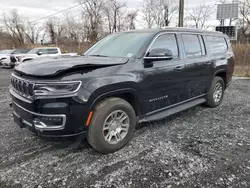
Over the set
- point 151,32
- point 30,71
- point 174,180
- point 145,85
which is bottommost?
point 174,180

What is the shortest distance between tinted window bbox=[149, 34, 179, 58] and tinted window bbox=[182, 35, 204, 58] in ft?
1.03

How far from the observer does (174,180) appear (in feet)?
8.34

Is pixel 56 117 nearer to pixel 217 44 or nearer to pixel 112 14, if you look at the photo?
pixel 217 44

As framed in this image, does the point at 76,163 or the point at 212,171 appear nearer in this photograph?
the point at 212,171

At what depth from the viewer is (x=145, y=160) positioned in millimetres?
2971

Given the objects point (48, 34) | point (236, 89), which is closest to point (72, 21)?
point (48, 34)

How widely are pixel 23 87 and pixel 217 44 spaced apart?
4.52 m

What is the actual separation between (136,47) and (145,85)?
666 mm

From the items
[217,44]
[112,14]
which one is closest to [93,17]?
[112,14]

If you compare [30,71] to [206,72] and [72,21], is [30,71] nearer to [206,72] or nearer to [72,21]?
[206,72]

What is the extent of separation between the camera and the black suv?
262 cm

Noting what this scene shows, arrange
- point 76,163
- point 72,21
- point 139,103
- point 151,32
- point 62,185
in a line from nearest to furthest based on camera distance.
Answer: point 62,185, point 76,163, point 139,103, point 151,32, point 72,21

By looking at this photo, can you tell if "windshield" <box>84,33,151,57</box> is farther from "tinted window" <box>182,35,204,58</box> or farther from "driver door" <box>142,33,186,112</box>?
"tinted window" <box>182,35,204,58</box>

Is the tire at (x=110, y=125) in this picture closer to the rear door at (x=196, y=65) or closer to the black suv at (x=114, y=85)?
the black suv at (x=114, y=85)
